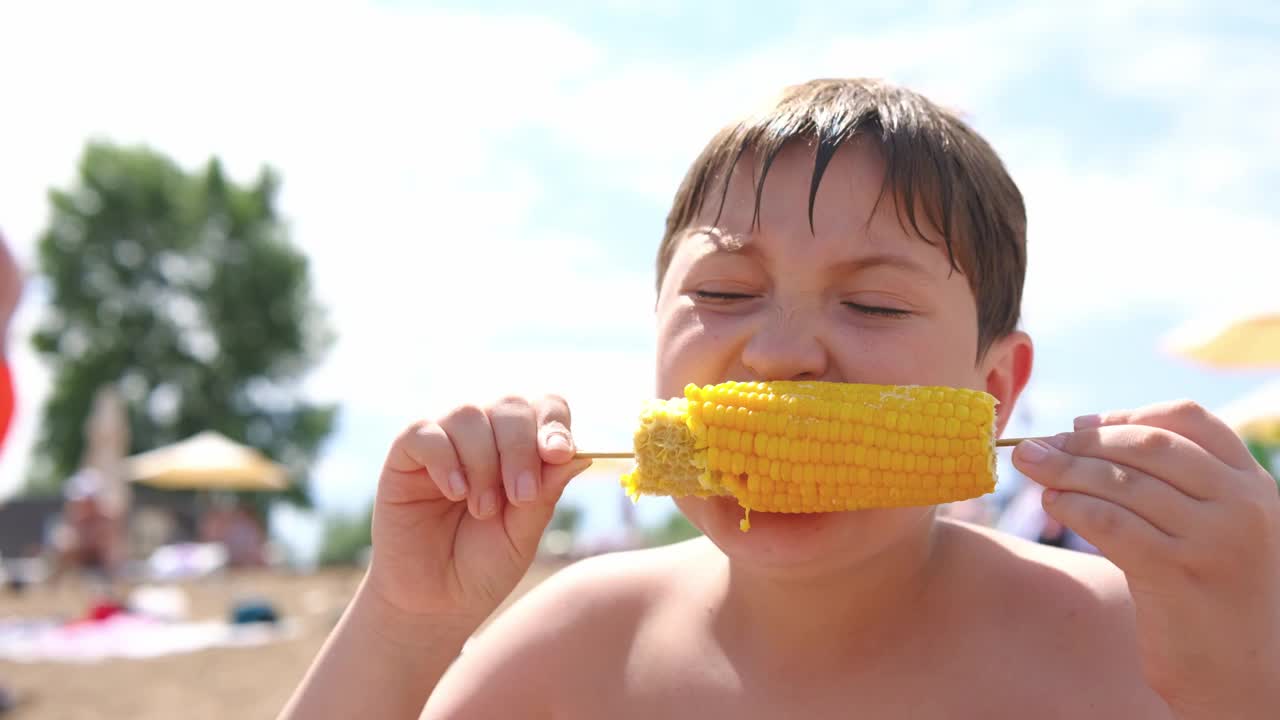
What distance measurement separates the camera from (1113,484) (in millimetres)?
1591

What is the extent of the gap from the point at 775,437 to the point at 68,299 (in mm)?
38959

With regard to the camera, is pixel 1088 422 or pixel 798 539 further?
pixel 798 539

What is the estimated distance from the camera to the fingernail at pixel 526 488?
73.3 inches

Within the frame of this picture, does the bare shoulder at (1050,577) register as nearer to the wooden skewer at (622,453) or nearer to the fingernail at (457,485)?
the wooden skewer at (622,453)

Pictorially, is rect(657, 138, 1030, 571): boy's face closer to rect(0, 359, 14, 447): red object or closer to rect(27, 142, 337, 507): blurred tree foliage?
rect(0, 359, 14, 447): red object

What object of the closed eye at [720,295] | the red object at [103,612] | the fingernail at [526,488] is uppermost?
the closed eye at [720,295]

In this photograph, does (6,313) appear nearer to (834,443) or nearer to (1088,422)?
(834,443)

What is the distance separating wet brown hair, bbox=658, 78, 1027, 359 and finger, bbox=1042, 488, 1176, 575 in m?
0.61

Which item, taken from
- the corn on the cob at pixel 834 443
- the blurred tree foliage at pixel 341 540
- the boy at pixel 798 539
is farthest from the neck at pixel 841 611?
the blurred tree foliage at pixel 341 540

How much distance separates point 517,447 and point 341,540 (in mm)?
32522

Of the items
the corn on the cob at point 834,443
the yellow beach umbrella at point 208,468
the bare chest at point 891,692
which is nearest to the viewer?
the corn on the cob at point 834,443

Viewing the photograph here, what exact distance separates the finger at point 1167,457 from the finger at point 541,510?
90cm

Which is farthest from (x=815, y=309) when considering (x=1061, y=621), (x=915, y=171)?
(x=1061, y=621)

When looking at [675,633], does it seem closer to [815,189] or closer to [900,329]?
[900,329]
